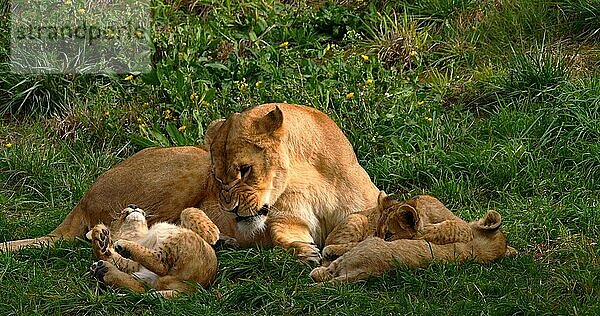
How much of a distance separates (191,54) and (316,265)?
135 inches

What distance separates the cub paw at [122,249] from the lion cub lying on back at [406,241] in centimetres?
95

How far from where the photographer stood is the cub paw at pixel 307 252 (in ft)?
20.0

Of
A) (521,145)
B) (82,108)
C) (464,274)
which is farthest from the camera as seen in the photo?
(82,108)

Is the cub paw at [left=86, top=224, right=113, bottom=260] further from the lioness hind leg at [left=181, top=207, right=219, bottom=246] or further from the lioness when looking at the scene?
the lioness

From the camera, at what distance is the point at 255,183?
240 inches

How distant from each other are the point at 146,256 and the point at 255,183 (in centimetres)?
77

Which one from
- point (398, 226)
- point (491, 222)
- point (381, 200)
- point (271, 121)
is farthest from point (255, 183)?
point (491, 222)

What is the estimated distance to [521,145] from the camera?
7.61m

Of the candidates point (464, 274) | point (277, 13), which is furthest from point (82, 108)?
point (464, 274)

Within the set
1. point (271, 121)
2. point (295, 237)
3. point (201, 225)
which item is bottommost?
point (295, 237)

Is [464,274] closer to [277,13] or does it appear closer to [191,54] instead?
[191,54]

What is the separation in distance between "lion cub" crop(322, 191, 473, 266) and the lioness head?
0.43 meters

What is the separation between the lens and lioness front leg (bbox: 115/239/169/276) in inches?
223

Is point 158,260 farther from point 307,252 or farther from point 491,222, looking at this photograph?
point 491,222
